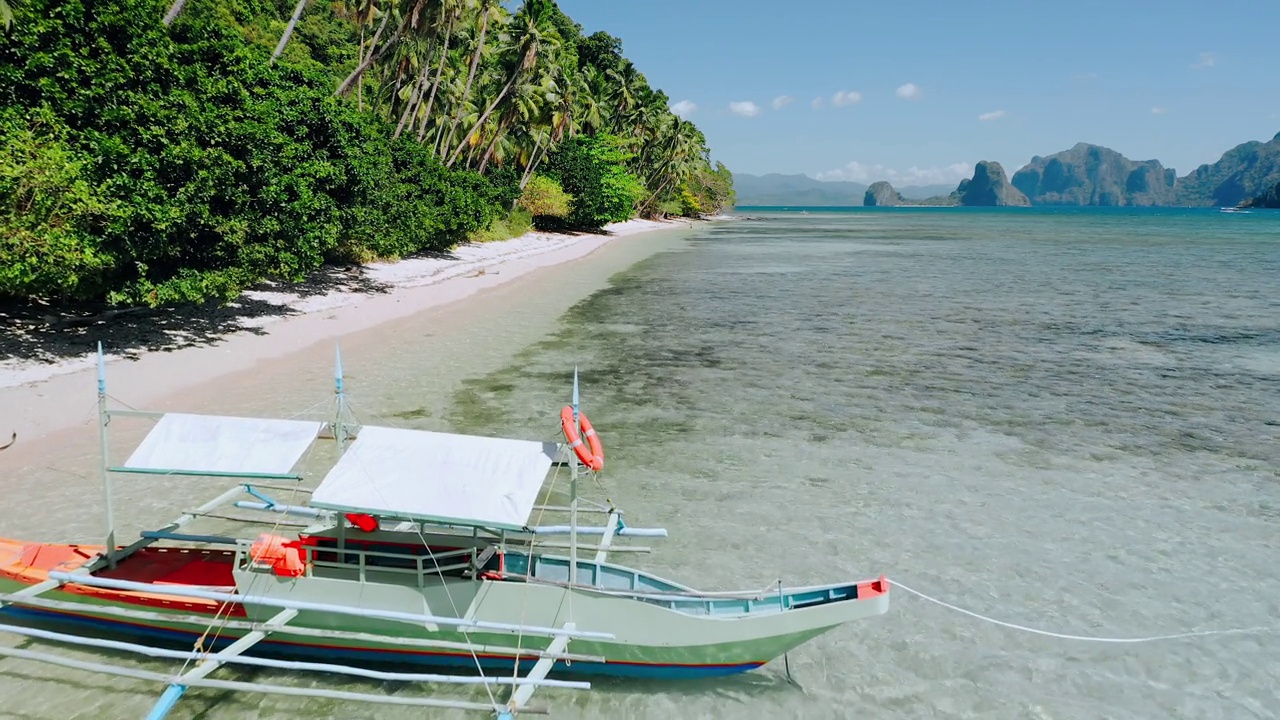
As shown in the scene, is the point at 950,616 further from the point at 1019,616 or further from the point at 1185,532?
the point at 1185,532

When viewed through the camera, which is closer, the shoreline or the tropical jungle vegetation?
the tropical jungle vegetation

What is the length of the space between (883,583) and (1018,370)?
66.6ft

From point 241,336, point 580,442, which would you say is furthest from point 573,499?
point 241,336

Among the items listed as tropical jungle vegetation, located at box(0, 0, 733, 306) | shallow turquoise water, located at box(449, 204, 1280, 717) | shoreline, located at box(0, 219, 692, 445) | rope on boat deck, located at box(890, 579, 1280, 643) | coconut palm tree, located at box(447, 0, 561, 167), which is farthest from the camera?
coconut palm tree, located at box(447, 0, 561, 167)

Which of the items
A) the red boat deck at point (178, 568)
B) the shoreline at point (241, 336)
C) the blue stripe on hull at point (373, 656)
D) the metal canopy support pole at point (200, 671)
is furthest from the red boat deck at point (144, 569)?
the shoreline at point (241, 336)

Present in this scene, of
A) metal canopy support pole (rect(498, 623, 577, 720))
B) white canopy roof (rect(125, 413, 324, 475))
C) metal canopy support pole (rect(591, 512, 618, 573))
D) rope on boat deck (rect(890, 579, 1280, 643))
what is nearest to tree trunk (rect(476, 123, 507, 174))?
metal canopy support pole (rect(591, 512, 618, 573))

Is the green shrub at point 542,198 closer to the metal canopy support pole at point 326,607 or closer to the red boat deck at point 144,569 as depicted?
the red boat deck at point 144,569

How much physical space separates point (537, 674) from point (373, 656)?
2568mm

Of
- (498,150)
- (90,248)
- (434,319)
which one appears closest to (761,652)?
(90,248)

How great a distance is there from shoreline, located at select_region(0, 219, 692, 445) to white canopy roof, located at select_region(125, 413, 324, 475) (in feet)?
30.3

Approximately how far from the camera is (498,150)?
214 feet

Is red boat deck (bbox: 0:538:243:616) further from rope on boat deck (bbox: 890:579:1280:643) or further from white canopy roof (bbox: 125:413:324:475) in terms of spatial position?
rope on boat deck (bbox: 890:579:1280:643)

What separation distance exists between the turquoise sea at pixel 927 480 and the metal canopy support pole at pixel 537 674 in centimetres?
78

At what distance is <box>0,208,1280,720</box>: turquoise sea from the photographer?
959 centimetres
